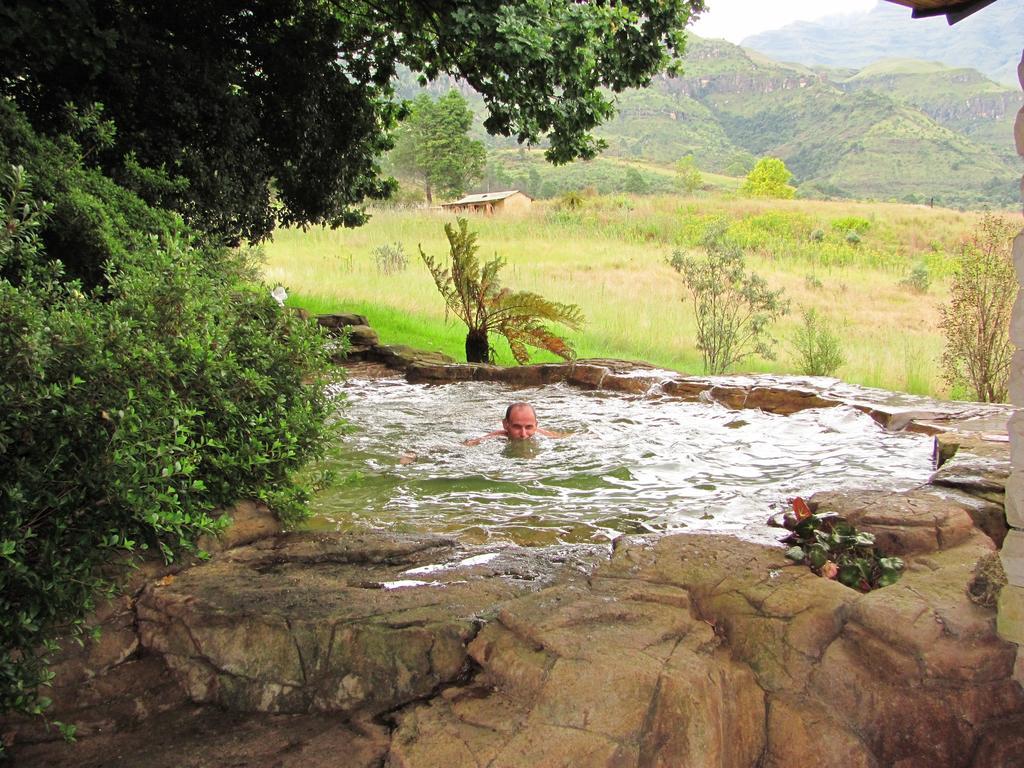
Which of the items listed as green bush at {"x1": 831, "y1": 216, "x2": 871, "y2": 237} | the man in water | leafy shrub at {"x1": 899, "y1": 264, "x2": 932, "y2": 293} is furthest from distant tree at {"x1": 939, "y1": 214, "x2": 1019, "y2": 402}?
green bush at {"x1": 831, "y1": 216, "x2": 871, "y2": 237}

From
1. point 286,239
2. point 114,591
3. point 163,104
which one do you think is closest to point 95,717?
point 114,591

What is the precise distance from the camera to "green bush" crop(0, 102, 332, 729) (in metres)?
2.53

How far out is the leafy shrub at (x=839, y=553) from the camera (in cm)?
306

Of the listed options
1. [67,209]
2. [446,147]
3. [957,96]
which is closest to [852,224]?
[446,147]

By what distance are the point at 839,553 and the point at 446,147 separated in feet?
156

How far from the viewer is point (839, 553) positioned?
3240 mm

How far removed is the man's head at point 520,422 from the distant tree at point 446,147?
Answer: 4113 cm

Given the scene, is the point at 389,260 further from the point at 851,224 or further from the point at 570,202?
the point at 851,224

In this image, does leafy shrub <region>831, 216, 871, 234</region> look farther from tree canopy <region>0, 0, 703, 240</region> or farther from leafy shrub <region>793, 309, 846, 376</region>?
tree canopy <region>0, 0, 703, 240</region>

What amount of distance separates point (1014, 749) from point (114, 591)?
308cm

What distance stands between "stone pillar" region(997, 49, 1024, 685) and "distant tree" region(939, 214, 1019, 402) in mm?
6411

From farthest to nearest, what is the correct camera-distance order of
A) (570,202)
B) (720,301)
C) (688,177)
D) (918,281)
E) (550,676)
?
(688,177) → (570,202) → (918,281) → (720,301) → (550,676)

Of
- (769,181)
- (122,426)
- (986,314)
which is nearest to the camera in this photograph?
(122,426)

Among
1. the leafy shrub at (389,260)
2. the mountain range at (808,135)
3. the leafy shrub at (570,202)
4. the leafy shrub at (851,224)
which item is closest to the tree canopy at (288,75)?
the leafy shrub at (389,260)
